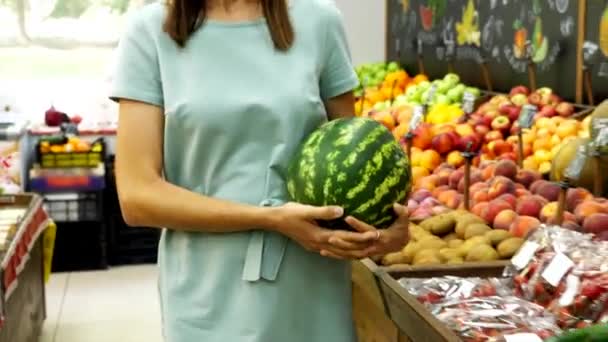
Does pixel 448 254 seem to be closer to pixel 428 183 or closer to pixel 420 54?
pixel 428 183

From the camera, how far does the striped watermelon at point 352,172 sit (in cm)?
149

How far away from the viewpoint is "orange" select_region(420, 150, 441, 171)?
13.8 ft

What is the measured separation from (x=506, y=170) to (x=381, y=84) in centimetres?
309

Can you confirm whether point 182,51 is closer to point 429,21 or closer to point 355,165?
point 355,165

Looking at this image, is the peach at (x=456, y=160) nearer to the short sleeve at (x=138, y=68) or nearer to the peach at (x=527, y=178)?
the peach at (x=527, y=178)

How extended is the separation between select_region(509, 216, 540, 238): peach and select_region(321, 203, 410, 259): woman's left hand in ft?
4.79

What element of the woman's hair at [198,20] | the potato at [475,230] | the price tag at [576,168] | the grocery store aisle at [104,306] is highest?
the woman's hair at [198,20]

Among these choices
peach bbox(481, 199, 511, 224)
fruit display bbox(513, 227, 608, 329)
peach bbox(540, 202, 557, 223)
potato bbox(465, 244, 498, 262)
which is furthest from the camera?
peach bbox(481, 199, 511, 224)

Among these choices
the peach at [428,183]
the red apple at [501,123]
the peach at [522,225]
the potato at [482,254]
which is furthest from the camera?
the red apple at [501,123]

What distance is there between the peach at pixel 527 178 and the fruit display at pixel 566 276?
4.20ft

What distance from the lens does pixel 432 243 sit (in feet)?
9.42

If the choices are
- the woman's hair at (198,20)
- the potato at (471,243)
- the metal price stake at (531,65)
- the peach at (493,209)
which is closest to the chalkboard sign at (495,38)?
the metal price stake at (531,65)

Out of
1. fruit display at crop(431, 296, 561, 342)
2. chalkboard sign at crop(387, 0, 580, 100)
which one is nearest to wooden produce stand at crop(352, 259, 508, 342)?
fruit display at crop(431, 296, 561, 342)

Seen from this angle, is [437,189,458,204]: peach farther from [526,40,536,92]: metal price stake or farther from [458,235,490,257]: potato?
[526,40,536,92]: metal price stake
